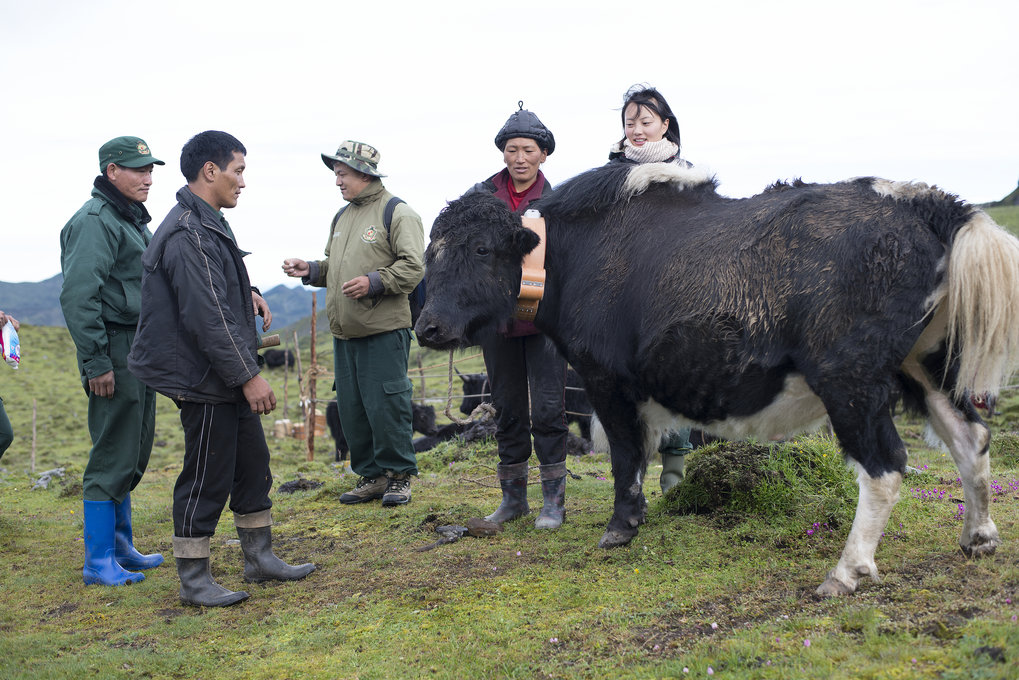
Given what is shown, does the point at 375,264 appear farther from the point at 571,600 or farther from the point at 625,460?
the point at 571,600

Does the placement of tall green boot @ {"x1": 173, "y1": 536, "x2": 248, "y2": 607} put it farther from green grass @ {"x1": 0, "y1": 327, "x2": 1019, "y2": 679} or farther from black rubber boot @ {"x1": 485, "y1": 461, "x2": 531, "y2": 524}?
black rubber boot @ {"x1": 485, "y1": 461, "x2": 531, "y2": 524}

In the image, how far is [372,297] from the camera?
5.71m

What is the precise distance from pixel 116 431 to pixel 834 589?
4.00 m

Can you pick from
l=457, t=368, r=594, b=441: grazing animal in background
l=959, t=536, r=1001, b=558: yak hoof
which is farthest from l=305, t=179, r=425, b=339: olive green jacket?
l=457, t=368, r=594, b=441: grazing animal in background

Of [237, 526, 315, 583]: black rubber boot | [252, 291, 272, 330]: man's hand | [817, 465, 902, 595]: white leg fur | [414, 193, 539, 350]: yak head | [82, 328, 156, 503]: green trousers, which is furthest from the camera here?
[252, 291, 272, 330]: man's hand

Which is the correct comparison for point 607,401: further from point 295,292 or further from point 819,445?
point 295,292

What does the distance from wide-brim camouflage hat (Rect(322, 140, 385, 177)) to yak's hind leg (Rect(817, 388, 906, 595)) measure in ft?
12.1

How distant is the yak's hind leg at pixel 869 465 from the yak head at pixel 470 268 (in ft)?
6.12

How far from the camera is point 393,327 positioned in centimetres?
581

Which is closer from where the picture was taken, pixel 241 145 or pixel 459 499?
pixel 241 145

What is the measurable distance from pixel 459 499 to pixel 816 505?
2.80 m

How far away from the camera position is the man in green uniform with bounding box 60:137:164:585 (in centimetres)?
459

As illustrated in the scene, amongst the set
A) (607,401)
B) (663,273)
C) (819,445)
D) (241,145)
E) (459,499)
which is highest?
(241,145)

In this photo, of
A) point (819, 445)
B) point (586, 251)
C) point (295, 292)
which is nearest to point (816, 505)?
point (819, 445)
